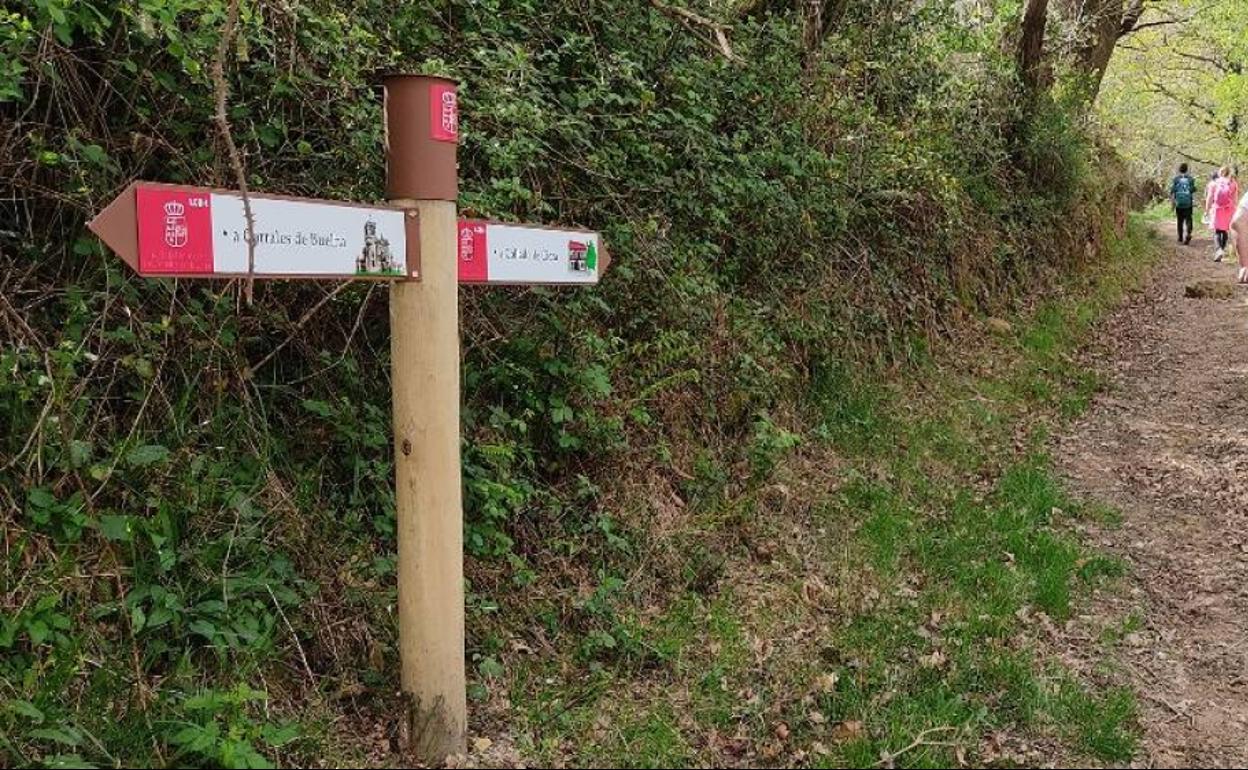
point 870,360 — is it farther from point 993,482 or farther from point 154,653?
point 154,653

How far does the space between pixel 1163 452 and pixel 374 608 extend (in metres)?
6.14

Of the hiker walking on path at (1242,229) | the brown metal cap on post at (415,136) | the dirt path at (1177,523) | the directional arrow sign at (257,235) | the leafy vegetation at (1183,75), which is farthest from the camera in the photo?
the leafy vegetation at (1183,75)

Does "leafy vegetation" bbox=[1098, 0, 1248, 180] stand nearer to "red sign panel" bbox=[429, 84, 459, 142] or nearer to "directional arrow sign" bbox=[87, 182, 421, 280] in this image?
"red sign panel" bbox=[429, 84, 459, 142]

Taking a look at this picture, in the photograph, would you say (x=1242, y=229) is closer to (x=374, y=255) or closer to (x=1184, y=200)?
(x=374, y=255)

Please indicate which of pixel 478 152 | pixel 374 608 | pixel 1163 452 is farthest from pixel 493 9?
pixel 1163 452

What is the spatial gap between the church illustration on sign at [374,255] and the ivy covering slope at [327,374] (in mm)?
928

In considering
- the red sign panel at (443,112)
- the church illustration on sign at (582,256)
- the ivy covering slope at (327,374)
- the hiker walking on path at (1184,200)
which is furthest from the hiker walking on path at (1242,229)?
the hiker walking on path at (1184,200)

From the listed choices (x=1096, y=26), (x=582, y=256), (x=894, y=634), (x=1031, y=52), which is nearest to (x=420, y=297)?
(x=582, y=256)

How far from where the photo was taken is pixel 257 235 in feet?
8.25

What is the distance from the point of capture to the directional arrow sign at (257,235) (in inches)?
88.2

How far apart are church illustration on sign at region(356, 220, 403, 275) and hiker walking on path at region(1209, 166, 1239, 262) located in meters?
18.7

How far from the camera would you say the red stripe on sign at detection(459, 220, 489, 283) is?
→ 10.3 feet

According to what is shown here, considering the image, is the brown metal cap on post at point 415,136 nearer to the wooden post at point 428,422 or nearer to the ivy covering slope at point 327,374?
the wooden post at point 428,422

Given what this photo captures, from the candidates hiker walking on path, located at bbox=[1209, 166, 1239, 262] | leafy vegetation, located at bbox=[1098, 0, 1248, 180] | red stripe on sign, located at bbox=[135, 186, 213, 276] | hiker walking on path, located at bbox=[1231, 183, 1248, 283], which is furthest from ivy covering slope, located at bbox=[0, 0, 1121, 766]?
hiker walking on path, located at bbox=[1209, 166, 1239, 262]
